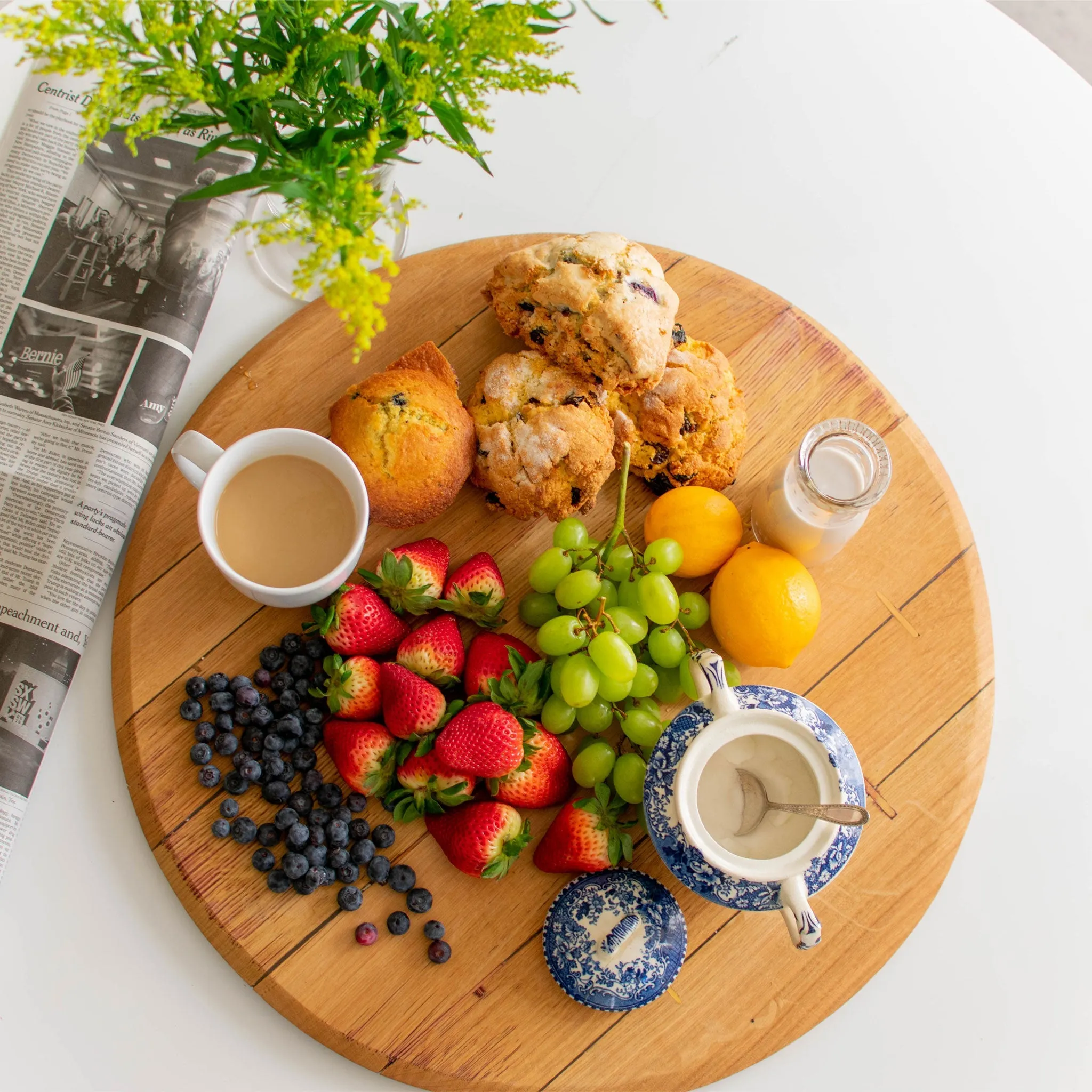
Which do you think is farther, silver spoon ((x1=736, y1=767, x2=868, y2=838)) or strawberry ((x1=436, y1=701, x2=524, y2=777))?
strawberry ((x1=436, y1=701, x2=524, y2=777))

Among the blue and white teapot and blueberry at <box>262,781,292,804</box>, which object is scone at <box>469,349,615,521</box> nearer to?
the blue and white teapot

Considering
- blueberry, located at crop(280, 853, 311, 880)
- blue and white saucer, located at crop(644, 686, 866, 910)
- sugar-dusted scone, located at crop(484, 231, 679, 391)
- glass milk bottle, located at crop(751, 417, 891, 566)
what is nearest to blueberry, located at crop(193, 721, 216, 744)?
blueberry, located at crop(280, 853, 311, 880)

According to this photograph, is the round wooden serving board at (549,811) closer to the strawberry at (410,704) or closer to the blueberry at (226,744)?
the blueberry at (226,744)

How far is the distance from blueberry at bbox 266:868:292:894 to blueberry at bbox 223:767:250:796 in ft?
0.44

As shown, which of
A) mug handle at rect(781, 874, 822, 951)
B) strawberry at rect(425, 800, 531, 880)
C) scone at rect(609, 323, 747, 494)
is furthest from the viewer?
scone at rect(609, 323, 747, 494)

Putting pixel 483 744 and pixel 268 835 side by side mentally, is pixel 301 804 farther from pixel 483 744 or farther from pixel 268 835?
pixel 483 744

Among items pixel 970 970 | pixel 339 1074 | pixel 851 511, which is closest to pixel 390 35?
pixel 851 511

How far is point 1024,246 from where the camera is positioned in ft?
6.00

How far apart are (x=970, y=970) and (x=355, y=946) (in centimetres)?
102

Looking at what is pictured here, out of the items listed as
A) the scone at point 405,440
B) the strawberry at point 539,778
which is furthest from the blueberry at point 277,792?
the scone at point 405,440

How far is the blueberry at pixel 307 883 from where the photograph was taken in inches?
54.6

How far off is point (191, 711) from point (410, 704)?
349 millimetres

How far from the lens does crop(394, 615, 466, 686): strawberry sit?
143 cm

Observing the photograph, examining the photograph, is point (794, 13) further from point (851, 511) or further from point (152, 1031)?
point (152, 1031)
